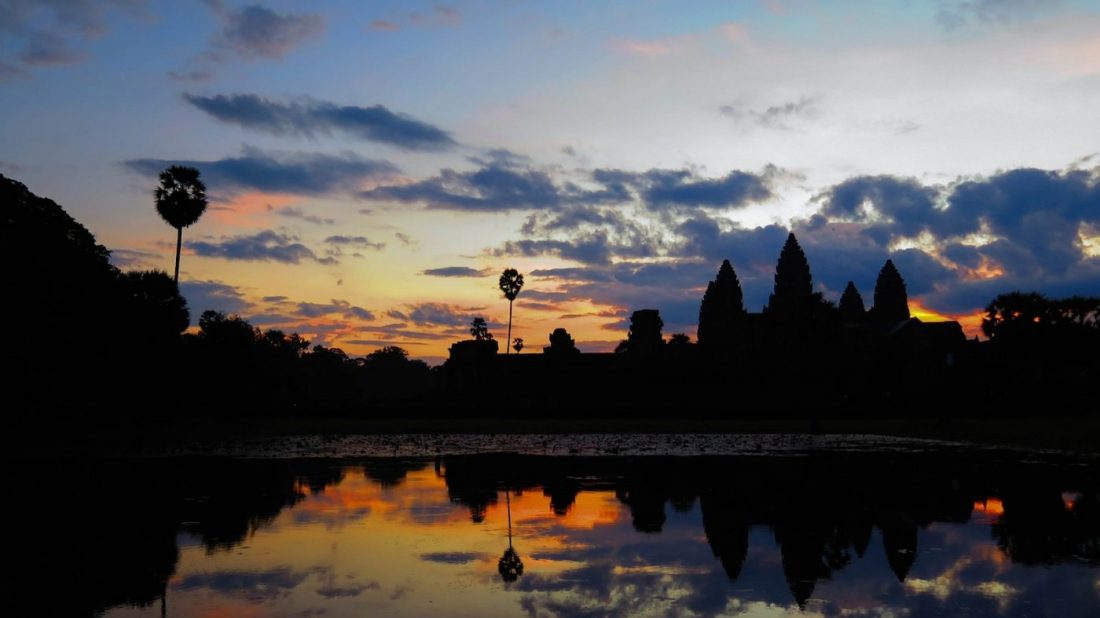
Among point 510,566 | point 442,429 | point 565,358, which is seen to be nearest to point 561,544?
point 510,566

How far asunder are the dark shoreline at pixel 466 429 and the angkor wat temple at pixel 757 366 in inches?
348

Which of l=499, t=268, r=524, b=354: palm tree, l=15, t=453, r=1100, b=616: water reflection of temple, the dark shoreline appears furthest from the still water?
l=499, t=268, r=524, b=354: palm tree

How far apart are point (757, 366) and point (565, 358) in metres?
21.8

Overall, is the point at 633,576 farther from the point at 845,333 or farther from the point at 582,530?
the point at 845,333

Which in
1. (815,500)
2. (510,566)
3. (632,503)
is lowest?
(510,566)

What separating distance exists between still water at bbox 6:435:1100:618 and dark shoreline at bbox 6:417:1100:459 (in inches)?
561

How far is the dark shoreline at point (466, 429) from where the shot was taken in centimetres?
4122

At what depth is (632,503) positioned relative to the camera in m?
21.0

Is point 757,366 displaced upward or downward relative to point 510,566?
upward

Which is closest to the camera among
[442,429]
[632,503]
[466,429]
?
[632,503]

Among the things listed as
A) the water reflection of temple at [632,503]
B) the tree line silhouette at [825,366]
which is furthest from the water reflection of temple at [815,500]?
the tree line silhouette at [825,366]

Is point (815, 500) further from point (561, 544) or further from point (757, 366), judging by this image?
point (757, 366)

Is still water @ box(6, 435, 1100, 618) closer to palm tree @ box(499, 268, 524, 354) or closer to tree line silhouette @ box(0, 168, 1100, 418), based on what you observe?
tree line silhouette @ box(0, 168, 1100, 418)

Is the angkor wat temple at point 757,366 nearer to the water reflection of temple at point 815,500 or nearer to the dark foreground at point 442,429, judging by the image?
the dark foreground at point 442,429
